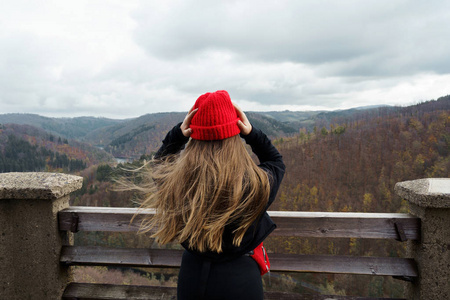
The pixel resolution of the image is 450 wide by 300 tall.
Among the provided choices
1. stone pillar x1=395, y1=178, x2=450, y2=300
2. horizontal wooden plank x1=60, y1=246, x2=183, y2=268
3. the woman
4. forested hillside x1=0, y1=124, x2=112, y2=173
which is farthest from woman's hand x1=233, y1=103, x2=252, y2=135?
forested hillside x1=0, y1=124, x2=112, y2=173

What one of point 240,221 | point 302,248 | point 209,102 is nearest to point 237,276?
point 240,221

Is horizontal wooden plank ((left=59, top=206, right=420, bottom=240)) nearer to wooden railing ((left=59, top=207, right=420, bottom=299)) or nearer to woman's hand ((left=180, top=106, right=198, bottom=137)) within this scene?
wooden railing ((left=59, top=207, right=420, bottom=299))

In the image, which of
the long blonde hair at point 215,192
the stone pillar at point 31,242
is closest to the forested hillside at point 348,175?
the stone pillar at point 31,242

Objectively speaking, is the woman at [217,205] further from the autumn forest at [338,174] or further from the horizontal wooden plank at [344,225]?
the autumn forest at [338,174]

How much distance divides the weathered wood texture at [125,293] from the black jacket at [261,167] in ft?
3.31

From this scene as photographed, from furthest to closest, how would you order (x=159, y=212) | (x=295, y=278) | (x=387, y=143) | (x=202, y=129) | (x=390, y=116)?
(x=390, y=116) < (x=387, y=143) < (x=295, y=278) < (x=159, y=212) < (x=202, y=129)

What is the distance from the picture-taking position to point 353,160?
75375 millimetres

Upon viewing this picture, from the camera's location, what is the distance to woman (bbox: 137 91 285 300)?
1458mm

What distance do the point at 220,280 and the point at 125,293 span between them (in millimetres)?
1382

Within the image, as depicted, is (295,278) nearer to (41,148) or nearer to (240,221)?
(240,221)

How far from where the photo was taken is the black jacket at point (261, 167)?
1508 mm

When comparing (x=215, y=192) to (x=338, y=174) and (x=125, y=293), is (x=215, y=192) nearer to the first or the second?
(x=125, y=293)

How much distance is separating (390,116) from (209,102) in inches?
4232

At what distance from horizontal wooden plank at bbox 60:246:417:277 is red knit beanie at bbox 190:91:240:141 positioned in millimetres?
1278
